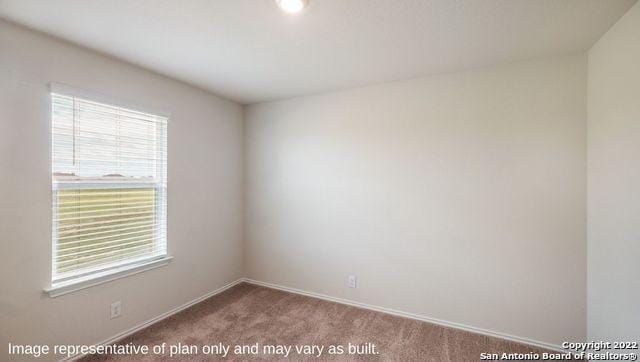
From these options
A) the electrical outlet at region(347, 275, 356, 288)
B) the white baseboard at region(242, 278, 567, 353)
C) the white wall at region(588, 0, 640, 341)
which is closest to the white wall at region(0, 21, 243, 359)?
the white baseboard at region(242, 278, 567, 353)

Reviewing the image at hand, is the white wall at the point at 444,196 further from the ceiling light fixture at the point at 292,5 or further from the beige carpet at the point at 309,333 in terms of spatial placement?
the ceiling light fixture at the point at 292,5

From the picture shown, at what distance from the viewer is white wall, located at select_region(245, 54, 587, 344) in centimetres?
218

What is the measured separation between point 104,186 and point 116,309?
3.48 feet

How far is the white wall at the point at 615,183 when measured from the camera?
5.09 ft

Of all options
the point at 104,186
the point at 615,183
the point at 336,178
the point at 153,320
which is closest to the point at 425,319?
the point at 336,178

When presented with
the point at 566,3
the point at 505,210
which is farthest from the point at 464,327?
the point at 566,3

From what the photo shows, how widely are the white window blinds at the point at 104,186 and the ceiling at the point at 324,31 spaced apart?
560 mm

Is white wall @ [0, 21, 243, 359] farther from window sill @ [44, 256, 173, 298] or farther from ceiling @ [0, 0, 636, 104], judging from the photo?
ceiling @ [0, 0, 636, 104]

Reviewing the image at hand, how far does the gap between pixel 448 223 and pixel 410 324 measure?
1.05 metres

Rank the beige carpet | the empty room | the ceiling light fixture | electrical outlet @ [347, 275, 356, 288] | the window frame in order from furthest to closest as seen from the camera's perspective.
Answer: electrical outlet @ [347, 275, 356, 288] → the beige carpet → the window frame → the empty room → the ceiling light fixture

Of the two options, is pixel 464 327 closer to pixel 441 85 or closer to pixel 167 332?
pixel 441 85

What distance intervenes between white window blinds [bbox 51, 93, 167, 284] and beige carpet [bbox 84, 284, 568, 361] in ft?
2.49

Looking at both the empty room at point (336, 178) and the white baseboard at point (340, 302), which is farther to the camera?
the white baseboard at point (340, 302)

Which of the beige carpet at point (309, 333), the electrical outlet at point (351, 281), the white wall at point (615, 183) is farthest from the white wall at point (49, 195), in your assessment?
the white wall at point (615, 183)
